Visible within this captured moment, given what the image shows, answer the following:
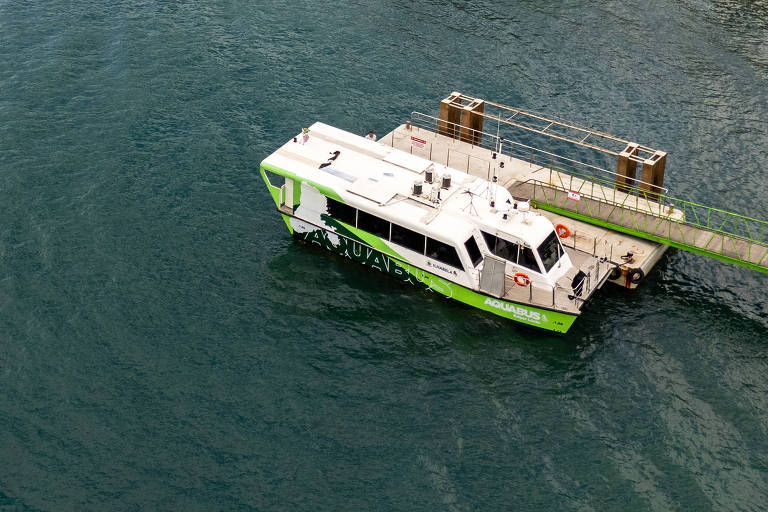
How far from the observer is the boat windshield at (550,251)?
52875 millimetres

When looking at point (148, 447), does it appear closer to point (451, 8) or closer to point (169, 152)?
point (169, 152)

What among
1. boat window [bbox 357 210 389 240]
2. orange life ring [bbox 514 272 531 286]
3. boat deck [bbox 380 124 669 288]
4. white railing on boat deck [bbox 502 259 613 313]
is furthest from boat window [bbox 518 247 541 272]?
boat window [bbox 357 210 389 240]

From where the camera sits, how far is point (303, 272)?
188 ft

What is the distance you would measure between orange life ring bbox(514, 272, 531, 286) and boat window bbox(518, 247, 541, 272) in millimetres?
543

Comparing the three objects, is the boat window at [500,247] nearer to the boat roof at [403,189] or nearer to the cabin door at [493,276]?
the boat roof at [403,189]

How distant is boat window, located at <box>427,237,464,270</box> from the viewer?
5319 centimetres

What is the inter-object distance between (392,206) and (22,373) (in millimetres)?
21487

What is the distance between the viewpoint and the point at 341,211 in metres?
56.2

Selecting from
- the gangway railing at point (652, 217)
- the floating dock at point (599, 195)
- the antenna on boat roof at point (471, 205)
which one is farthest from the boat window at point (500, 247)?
the gangway railing at point (652, 217)

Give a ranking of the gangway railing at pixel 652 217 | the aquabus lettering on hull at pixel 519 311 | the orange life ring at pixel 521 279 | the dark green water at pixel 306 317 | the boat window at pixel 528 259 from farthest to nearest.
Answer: the gangway railing at pixel 652 217 < the orange life ring at pixel 521 279 < the boat window at pixel 528 259 < the aquabus lettering on hull at pixel 519 311 < the dark green water at pixel 306 317

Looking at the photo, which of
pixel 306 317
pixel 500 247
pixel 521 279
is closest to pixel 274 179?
pixel 306 317

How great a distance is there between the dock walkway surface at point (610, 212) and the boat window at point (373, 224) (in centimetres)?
875

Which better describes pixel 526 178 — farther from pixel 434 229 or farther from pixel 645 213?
pixel 434 229

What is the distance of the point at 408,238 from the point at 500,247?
5199 millimetres
